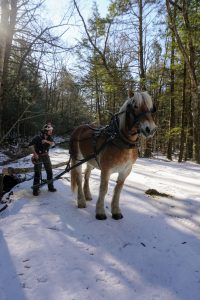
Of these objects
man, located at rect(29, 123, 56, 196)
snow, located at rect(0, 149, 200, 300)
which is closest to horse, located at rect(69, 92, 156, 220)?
snow, located at rect(0, 149, 200, 300)

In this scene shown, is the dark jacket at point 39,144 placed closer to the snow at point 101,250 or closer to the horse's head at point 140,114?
the snow at point 101,250

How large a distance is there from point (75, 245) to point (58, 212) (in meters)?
1.45

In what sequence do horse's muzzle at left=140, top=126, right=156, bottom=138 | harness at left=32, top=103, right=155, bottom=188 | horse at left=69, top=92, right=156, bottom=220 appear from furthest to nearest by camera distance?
harness at left=32, top=103, right=155, bottom=188 < horse at left=69, top=92, right=156, bottom=220 < horse's muzzle at left=140, top=126, right=156, bottom=138

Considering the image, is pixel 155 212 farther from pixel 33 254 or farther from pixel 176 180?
pixel 176 180

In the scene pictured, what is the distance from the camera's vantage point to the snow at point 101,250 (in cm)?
333

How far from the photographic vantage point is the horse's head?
421 centimetres

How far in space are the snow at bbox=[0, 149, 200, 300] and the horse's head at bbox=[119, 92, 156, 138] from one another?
5.17 ft

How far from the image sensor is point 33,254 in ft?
13.3

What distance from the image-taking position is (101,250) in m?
4.20

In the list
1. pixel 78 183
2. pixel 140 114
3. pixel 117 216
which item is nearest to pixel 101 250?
pixel 117 216

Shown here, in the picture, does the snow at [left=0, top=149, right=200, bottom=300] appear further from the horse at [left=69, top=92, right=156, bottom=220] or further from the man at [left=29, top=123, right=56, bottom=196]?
the man at [left=29, top=123, right=56, bottom=196]

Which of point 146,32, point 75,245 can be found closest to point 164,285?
point 75,245

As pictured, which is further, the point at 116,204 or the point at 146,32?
the point at 146,32

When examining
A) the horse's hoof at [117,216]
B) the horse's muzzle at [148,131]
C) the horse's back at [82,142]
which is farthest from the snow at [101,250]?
the horse's muzzle at [148,131]
